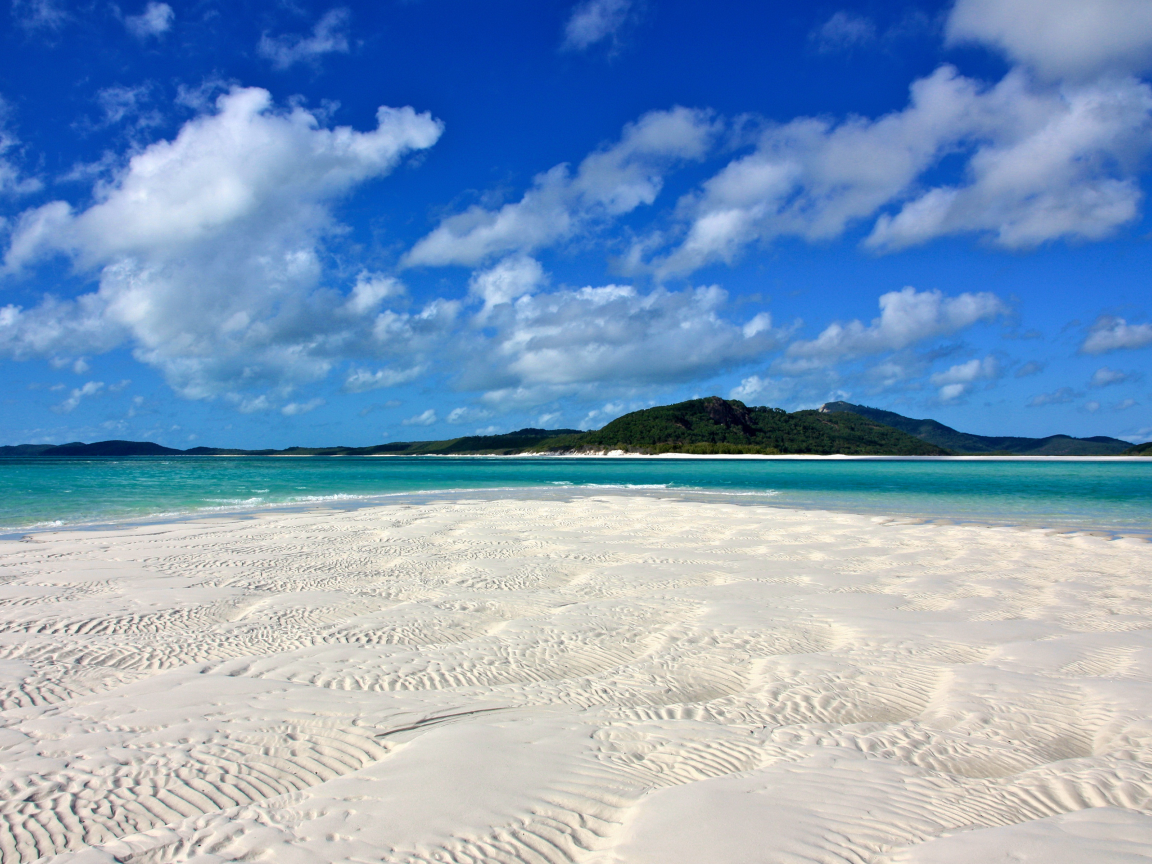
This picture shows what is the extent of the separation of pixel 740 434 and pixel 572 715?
178m

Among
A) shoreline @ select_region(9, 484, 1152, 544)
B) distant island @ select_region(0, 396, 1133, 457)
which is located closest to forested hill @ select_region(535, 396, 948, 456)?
distant island @ select_region(0, 396, 1133, 457)

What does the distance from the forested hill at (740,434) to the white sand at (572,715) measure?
473 feet

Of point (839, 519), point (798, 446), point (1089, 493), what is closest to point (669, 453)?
point (798, 446)

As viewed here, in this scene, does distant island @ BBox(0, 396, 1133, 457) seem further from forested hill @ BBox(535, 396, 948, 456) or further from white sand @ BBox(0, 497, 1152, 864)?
white sand @ BBox(0, 497, 1152, 864)

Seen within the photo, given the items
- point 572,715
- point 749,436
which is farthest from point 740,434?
point 572,715

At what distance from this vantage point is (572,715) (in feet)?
19.8

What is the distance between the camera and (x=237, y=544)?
16.8m

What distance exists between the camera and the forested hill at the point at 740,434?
165875 mm

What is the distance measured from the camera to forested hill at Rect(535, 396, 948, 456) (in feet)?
544

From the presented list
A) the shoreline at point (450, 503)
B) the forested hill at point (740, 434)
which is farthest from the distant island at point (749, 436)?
the shoreline at point (450, 503)

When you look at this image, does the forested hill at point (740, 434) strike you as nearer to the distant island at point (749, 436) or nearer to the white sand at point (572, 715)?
the distant island at point (749, 436)

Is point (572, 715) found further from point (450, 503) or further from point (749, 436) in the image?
point (749, 436)

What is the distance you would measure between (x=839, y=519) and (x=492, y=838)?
73.9 ft

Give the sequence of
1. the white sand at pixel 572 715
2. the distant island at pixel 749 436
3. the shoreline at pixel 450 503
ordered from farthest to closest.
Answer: the distant island at pixel 749 436, the shoreline at pixel 450 503, the white sand at pixel 572 715
